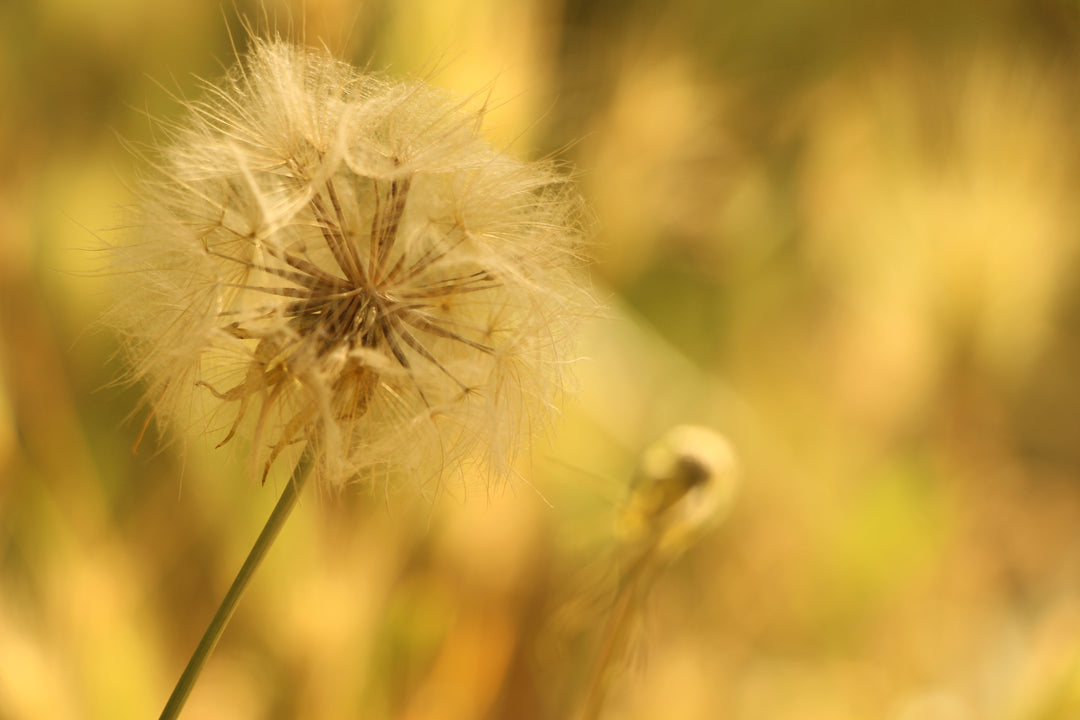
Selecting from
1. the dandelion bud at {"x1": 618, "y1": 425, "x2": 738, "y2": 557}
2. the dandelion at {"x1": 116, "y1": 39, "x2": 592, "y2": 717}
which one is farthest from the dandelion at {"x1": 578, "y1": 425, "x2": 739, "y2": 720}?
the dandelion at {"x1": 116, "y1": 39, "x2": 592, "y2": 717}

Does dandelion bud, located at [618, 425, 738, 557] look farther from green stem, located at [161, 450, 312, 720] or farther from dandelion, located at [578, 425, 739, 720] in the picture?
green stem, located at [161, 450, 312, 720]

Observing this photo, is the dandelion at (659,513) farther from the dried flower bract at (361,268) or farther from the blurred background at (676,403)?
the dried flower bract at (361,268)

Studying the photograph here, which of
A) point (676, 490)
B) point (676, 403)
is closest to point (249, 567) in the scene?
point (676, 490)

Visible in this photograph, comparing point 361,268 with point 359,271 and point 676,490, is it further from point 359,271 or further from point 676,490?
Answer: point 676,490

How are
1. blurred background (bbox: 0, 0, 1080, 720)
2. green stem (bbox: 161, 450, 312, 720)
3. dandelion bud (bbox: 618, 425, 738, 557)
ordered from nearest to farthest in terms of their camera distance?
green stem (bbox: 161, 450, 312, 720) < dandelion bud (bbox: 618, 425, 738, 557) < blurred background (bbox: 0, 0, 1080, 720)

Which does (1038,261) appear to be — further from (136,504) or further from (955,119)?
(136,504)

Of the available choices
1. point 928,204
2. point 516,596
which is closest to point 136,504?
point 516,596
